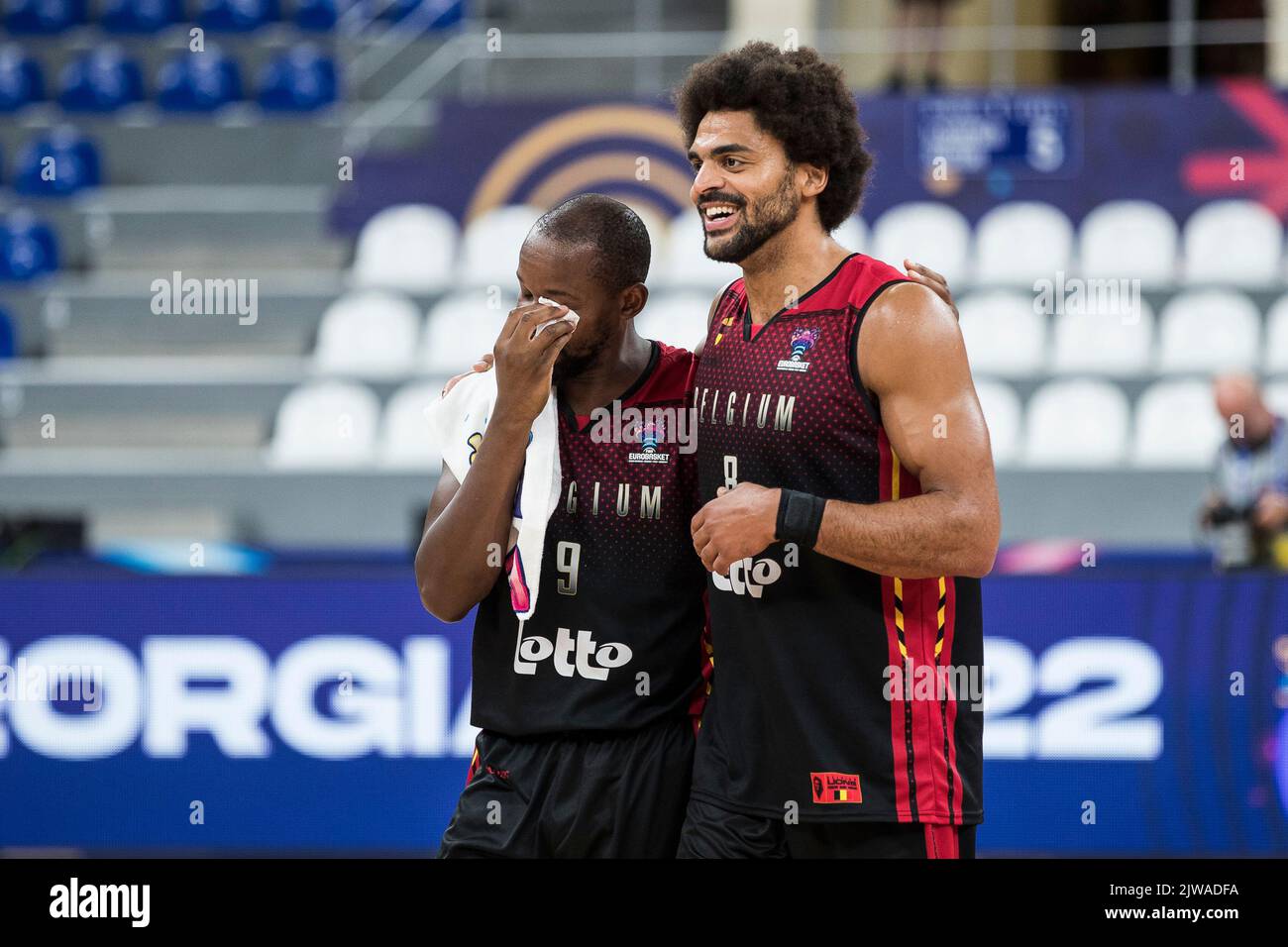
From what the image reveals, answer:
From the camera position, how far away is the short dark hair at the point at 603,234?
3.11 meters

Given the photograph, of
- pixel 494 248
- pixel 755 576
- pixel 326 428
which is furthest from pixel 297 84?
pixel 755 576

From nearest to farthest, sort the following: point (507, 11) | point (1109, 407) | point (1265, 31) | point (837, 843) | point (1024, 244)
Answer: point (837, 843)
point (1109, 407)
point (1024, 244)
point (1265, 31)
point (507, 11)

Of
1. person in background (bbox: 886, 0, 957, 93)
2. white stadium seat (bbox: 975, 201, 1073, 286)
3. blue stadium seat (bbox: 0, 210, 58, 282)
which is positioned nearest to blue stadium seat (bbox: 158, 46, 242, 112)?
blue stadium seat (bbox: 0, 210, 58, 282)

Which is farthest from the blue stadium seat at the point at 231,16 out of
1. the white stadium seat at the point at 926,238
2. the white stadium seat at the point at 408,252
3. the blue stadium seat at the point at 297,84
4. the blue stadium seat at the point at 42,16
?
the white stadium seat at the point at 926,238

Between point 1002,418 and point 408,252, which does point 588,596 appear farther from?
point 408,252

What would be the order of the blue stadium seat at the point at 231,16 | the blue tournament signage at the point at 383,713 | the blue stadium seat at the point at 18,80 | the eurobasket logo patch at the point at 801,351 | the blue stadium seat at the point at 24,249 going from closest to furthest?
the eurobasket logo patch at the point at 801,351
the blue tournament signage at the point at 383,713
the blue stadium seat at the point at 24,249
the blue stadium seat at the point at 18,80
the blue stadium seat at the point at 231,16

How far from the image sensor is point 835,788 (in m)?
2.95

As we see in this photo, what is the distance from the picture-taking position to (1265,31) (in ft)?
34.4

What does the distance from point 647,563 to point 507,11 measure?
9257 millimetres

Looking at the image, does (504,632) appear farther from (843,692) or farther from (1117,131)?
(1117,131)

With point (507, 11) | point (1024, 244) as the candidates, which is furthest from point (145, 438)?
point (1024, 244)
